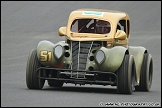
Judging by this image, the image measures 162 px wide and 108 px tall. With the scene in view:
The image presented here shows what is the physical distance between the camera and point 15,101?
42.2 feet

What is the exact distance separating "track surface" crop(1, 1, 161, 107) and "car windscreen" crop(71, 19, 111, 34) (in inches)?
53.2

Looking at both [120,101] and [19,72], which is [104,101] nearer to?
[120,101]

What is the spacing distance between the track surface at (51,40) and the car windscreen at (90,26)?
135 cm

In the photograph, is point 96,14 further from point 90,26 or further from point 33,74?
point 33,74

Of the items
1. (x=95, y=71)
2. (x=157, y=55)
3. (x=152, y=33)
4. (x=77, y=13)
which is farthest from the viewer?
(x=152, y=33)

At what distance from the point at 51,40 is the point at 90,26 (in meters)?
12.3

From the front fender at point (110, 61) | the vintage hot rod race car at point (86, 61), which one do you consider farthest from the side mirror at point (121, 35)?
the front fender at point (110, 61)

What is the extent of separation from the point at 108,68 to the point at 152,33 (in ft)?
52.8

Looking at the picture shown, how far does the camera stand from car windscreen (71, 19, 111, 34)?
1695 centimetres

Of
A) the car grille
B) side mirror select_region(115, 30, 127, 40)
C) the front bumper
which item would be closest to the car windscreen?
side mirror select_region(115, 30, 127, 40)

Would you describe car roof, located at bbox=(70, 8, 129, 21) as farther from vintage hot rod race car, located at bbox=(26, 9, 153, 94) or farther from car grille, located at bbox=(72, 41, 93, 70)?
car grille, located at bbox=(72, 41, 93, 70)

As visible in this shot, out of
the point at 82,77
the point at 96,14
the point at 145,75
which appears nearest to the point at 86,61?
the point at 82,77

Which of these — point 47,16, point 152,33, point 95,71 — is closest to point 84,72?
point 95,71

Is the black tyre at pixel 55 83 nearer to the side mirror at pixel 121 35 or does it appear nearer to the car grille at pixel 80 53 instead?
the car grille at pixel 80 53
